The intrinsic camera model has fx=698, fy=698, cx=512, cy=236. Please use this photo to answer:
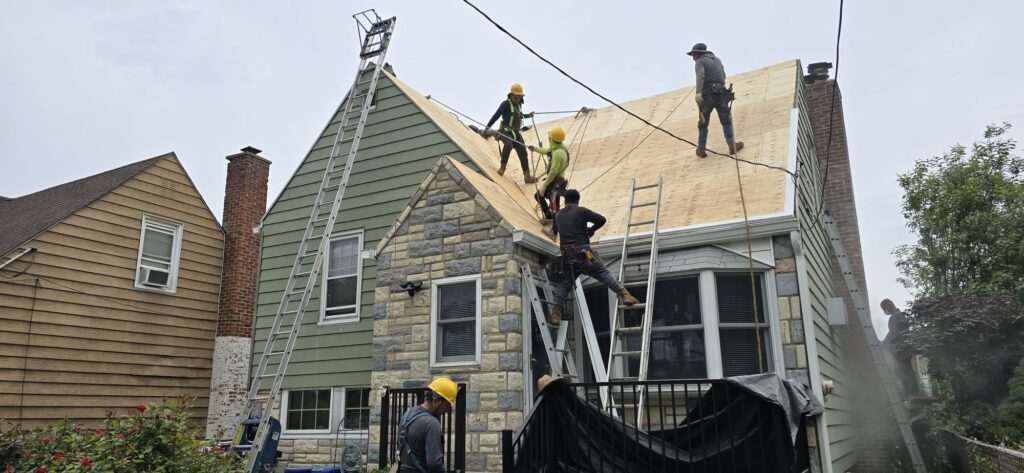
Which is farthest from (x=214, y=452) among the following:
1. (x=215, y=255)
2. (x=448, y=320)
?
(x=215, y=255)

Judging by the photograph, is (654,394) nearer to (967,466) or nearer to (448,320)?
(448,320)

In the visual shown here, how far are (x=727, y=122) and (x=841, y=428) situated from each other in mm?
4362

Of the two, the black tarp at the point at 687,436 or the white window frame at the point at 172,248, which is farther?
the white window frame at the point at 172,248

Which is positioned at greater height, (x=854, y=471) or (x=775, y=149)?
(x=775, y=149)

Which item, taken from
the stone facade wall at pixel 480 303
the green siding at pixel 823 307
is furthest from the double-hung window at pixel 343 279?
the green siding at pixel 823 307

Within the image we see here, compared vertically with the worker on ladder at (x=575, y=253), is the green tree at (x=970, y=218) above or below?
above

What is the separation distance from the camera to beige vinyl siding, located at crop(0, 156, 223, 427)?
1138 cm

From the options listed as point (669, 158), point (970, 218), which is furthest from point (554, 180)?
point (970, 218)

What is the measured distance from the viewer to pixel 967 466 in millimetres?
9805

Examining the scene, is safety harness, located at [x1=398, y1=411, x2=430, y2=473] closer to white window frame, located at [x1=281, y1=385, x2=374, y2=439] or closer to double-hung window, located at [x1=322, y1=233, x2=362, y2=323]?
white window frame, located at [x1=281, y1=385, x2=374, y2=439]

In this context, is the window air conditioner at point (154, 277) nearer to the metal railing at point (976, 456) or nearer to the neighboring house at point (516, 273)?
the neighboring house at point (516, 273)

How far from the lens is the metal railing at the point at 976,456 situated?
7573mm

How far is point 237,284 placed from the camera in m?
15.1

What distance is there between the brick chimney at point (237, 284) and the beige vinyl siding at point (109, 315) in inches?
8.7
